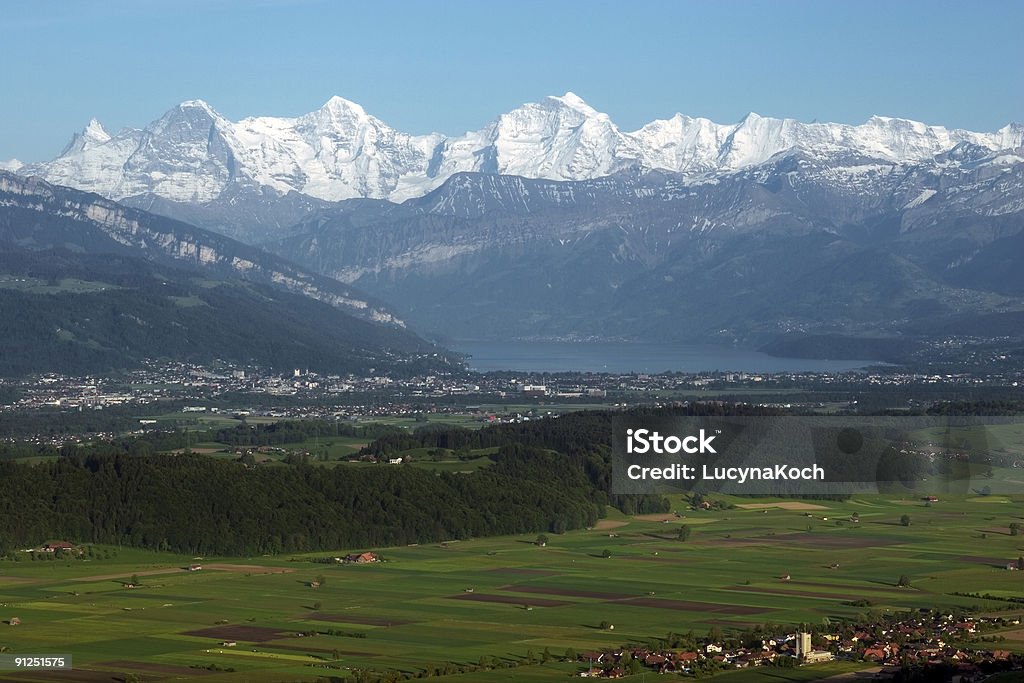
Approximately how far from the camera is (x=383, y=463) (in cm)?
12450

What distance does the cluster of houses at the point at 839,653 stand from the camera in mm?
66938

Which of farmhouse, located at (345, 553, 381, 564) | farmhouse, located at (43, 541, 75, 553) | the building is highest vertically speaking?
farmhouse, located at (43, 541, 75, 553)

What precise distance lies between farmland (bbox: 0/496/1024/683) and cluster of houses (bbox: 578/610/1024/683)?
1426mm

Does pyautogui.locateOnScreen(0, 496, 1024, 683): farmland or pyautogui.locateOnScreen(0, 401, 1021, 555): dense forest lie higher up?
pyautogui.locateOnScreen(0, 401, 1021, 555): dense forest

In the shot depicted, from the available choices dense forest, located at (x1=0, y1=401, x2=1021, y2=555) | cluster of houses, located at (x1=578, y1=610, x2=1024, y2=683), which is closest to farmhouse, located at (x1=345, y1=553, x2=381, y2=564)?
dense forest, located at (x1=0, y1=401, x2=1021, y2=555)

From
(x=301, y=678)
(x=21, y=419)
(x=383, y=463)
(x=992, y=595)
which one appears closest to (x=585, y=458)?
(x=383, y=463)

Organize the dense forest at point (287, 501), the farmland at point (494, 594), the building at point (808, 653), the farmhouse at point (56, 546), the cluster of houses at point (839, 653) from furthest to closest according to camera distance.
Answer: the dense forest at point (287, 501) → the farmhouse at point (56, 546) → the building at point (808, 653) → the farmland at point (494, 594) → the cluster of houses at point (839, 653)

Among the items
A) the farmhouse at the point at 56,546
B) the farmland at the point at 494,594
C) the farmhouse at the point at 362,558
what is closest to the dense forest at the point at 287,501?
the farmhouse at the point at 56,546

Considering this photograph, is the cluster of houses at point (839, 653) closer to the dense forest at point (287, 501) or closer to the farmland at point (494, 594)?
the farmland at point (494, 594)

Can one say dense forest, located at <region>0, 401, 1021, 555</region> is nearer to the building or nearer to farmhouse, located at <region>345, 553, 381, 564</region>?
farmhouse, located at <region>345, 553, 381, 564</region>

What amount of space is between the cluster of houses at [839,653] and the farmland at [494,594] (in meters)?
1.43

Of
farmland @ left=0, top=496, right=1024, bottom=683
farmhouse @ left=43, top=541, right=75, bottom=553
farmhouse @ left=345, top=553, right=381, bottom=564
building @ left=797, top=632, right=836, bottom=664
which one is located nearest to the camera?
farmland @ left=0, top=496, right=1024, bottom=683

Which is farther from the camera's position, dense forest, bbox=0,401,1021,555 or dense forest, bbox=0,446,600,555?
dense forest, bbox=0,401,1021,555

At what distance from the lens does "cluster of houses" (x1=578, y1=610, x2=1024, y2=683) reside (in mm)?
66938
